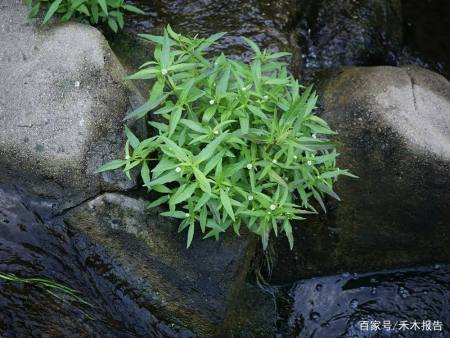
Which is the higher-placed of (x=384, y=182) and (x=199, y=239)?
(x=384, y=182)

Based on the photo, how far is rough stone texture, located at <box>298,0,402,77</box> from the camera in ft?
20.1

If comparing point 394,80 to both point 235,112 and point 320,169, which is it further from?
point 235,112

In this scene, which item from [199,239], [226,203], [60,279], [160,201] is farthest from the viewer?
[199,239]

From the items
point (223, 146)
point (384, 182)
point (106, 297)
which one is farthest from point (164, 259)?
point (384, 182)

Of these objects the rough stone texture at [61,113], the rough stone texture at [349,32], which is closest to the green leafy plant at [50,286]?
the rough stone texture at [61,113]

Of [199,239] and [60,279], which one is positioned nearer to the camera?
[60,279]

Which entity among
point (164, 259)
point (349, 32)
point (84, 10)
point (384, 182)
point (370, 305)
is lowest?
point (370, 305)

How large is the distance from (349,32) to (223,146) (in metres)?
2.96

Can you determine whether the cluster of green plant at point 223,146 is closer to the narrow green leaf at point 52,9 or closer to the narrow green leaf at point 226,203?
the narrow green leaf at point 226,203

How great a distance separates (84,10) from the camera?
469 centimetres

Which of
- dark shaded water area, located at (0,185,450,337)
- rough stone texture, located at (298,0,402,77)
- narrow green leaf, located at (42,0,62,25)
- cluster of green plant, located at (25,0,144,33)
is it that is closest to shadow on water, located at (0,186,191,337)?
dark shaded water area, located at (0,185,450,337)

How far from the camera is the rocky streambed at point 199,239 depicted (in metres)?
4.31

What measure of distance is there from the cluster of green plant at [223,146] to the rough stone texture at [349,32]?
1.97 m

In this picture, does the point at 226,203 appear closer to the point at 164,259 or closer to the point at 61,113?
the point at 164,259
